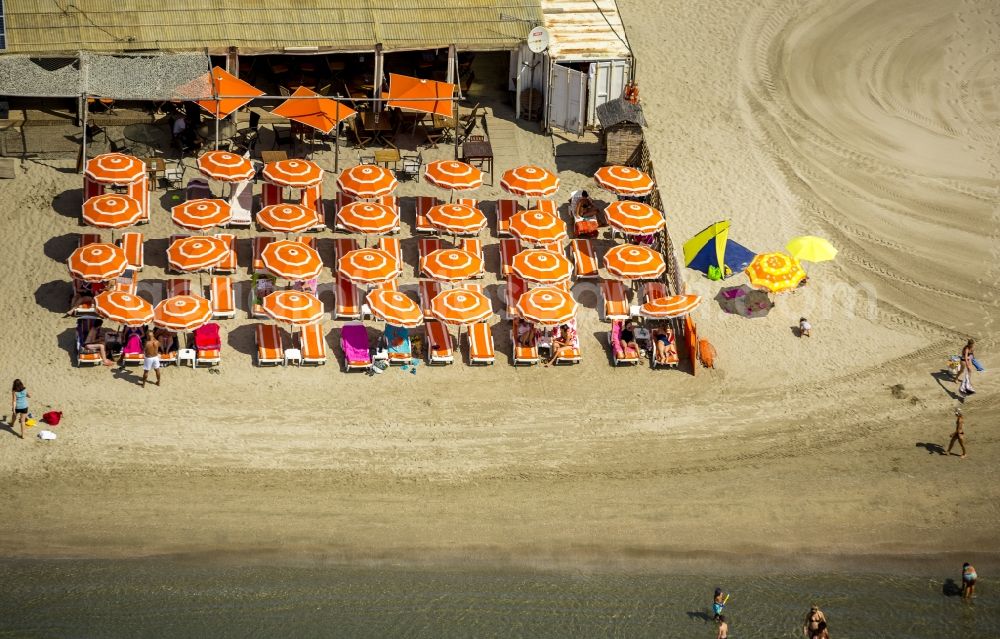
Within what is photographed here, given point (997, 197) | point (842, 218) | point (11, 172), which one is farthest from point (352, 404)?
point (997, 197)

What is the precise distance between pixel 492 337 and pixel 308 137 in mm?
8845

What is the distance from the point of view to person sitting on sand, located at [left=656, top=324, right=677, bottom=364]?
3694 centimetres

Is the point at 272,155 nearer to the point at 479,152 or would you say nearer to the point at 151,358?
the point at 479,152

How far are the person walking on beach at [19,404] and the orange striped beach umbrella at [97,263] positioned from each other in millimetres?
3338

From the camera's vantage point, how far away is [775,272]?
38.2 metres

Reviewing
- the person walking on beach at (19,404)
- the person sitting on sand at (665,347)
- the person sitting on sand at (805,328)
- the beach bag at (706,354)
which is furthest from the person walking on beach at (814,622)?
the person walking on beach at (19,404)

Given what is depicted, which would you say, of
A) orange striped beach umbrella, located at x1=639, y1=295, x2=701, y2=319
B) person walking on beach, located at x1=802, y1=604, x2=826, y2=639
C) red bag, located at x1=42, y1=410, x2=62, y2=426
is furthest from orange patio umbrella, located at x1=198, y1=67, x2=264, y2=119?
person walking on beach, located at x1=802, y1=604, x2=826, y2=639

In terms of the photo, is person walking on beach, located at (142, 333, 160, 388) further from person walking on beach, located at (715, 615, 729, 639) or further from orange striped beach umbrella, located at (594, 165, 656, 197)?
person walking on beach, located at (715, 615, 729, 639)

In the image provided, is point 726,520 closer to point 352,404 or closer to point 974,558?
point 974,558

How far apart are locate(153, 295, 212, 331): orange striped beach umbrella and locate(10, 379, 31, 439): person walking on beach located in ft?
11.0

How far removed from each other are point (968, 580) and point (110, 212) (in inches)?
831

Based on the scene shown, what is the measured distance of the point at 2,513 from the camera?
32062 millimetres

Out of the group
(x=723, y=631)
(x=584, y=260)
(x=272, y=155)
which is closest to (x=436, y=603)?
(x=723, y=631)

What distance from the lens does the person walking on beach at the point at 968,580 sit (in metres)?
32.1
